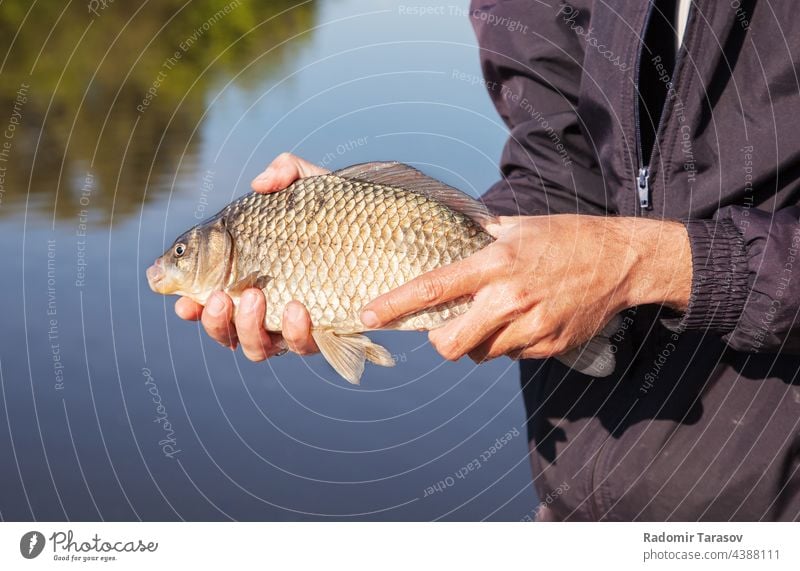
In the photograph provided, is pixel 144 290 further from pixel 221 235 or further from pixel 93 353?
pixel 221 235

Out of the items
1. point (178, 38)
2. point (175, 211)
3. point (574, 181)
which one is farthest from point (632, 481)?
point (178, 38)

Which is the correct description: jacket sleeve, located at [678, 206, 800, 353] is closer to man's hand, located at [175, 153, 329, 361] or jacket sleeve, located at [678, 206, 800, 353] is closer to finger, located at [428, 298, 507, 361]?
finger, located at [428, 298, 507, 361]

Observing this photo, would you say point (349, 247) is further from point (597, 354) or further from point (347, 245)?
point (597, 354)

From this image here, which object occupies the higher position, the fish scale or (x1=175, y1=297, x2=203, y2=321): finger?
the fish scale

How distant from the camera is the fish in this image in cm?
241

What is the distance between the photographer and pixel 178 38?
50.8 feet

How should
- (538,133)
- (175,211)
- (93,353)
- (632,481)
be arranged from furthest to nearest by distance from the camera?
(175,211) → (93,353) → (538,133) → (632,481)

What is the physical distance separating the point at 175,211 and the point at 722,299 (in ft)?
22.9

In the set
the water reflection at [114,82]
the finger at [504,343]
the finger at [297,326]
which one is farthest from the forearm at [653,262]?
the water reflection at [114,82]

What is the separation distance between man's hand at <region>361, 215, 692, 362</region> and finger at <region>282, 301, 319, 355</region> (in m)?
0.22

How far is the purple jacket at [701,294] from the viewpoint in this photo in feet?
7.52

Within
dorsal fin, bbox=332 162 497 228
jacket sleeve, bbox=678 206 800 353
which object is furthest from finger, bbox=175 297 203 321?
jacket sleeve, bbox=678 206 800 353

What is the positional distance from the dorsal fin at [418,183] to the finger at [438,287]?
0.23m

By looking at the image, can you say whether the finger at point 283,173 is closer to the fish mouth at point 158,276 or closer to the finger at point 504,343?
the fish mouth at point 158,276
